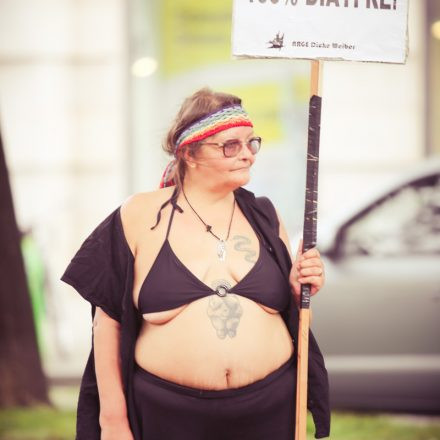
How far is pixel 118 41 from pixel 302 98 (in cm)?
168

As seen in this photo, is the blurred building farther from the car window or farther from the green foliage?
the car window

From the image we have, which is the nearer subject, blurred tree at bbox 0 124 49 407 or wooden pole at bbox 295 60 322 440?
wooden pole at bbox 295 60 322 440

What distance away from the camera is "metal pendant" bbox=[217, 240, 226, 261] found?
→ 2748mm

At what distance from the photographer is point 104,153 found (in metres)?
7.09

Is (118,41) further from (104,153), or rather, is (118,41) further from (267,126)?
(267,126)

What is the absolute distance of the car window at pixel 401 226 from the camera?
17.2ft

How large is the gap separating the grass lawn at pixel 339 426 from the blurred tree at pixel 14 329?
141 mm

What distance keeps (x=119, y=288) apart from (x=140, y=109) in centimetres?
438

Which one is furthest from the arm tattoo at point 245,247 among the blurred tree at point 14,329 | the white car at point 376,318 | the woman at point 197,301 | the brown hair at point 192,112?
the blurred tree at point 14,329

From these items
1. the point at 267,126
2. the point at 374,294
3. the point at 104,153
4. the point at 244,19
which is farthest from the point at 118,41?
the point at 244,19

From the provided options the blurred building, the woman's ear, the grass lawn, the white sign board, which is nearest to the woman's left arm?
the woman's ear

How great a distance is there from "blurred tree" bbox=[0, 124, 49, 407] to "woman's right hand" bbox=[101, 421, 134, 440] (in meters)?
2.86

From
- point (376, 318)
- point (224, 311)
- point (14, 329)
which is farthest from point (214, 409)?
point (14, 329)

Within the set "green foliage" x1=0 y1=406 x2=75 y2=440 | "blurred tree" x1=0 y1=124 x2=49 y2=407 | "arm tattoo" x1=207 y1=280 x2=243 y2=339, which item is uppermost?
"arm tattoo" x1=207 y1=280 x2=243 y2=339
